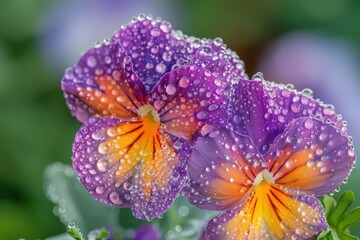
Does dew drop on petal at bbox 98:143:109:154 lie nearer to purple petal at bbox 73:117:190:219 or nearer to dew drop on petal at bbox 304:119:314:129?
purple petal at bbox 73:117:190:219

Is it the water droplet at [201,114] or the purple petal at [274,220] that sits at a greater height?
the water droplet at [201,114]

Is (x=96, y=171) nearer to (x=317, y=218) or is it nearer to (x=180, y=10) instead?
(x=317, y=218)

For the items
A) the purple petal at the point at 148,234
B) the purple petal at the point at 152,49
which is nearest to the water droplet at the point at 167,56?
the purple petal at the point at 152,49

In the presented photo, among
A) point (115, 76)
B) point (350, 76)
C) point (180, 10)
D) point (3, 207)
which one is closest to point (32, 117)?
point (3, 207)

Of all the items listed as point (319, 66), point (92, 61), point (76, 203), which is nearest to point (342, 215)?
point (92, 61)

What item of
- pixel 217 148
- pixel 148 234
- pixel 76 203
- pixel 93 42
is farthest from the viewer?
pixel 93 42

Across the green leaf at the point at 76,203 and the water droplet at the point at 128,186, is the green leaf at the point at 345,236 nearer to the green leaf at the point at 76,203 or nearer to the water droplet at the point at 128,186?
the water droplet at the point at 128,186

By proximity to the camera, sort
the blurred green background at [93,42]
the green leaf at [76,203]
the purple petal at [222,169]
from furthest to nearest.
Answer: the blurred green background at [93,42], the green leaf at [76,203], the purple petal at [222,169]

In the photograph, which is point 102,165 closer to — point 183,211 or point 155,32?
point 155,32
